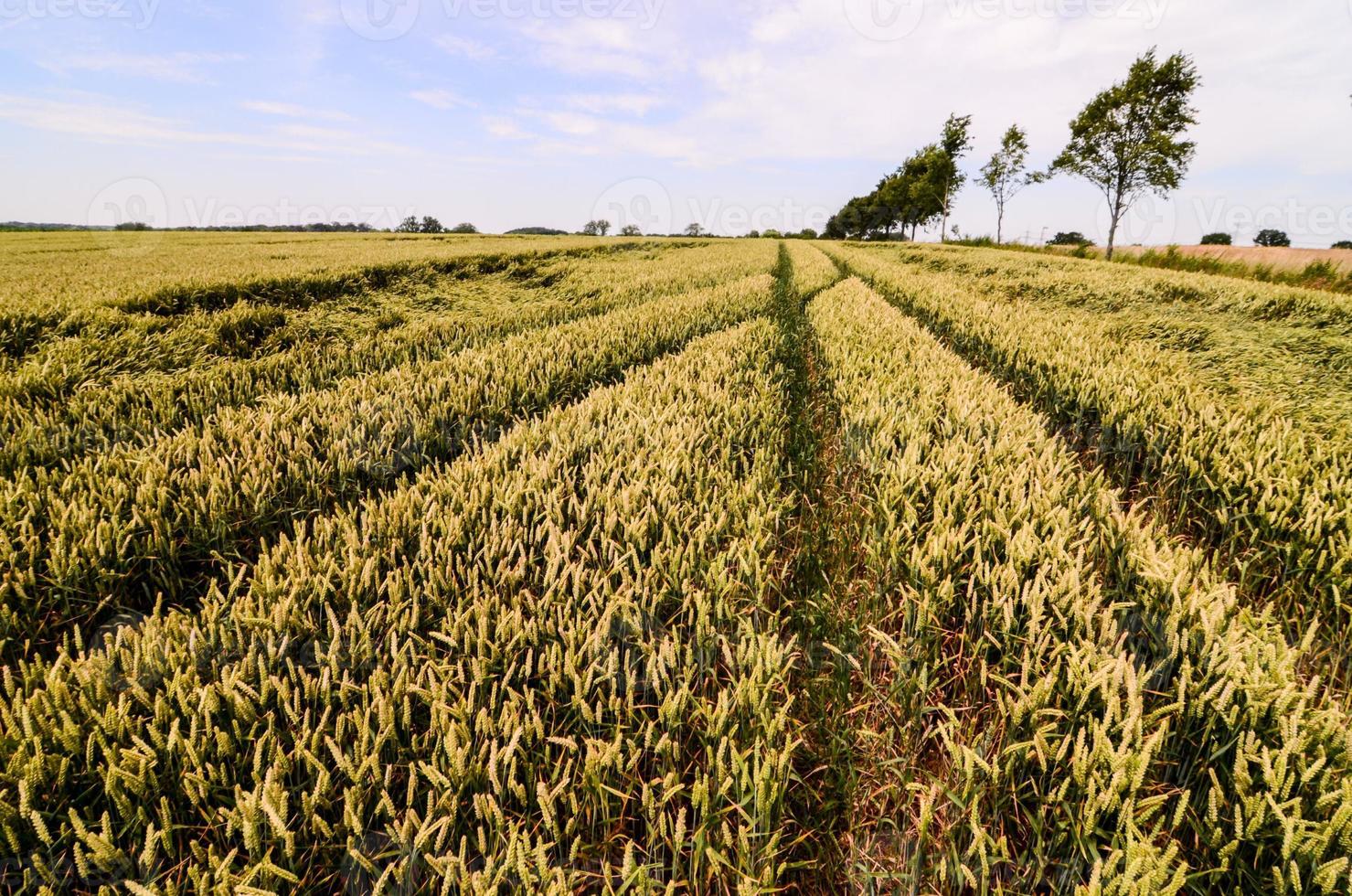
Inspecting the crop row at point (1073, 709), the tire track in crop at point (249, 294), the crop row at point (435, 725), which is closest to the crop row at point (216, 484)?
the crop row at point (435, 725)

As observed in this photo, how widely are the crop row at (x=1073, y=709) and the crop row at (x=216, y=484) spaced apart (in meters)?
3.07

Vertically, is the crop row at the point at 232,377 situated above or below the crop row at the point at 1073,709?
above

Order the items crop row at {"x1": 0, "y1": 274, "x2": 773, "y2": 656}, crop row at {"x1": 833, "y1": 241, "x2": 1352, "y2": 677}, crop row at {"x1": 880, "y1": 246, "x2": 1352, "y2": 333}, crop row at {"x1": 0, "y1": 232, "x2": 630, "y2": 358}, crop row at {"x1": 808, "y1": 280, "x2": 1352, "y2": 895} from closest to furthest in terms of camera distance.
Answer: crop row at {"x1": 808, "y1": 280, "x2": 1352, "y2": 895}
crop row at {"x1": 0, "y1": 274, "x2": 773, "y2": 656}
crop row at {"x1": 833, "y1": 241, "x2": 1352, "y2": 677}
crop row at {"x1": 0, "y1": 232, "x2": 630, "y2": 358}
crop row at {"x1": 880, "y1": 246, "x2": 1352, "y2": 333}

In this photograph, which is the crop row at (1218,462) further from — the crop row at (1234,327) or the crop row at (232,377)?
the crop row at (232,377)

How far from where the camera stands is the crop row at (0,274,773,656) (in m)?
2.33

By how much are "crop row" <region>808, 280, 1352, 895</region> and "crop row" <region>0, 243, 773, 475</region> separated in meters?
4.97

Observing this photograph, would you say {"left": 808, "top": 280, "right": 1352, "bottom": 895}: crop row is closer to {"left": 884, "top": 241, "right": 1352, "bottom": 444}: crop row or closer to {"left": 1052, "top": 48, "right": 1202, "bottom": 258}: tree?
{"left": 884, "top": 241, "right": 1352, "bottom": 444}: crop row

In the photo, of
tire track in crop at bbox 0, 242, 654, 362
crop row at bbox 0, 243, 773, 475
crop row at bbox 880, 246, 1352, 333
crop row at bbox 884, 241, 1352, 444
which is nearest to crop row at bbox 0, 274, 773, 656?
crop row at bbox 0, 243, 773, 475

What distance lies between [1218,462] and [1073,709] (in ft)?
10.3

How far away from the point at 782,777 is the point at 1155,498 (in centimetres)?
418

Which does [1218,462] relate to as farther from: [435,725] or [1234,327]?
[1234,327]

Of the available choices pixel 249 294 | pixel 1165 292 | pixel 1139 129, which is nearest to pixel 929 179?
pixel 1139 129

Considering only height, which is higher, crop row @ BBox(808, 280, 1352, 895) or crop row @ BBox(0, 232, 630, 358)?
crop row @ BBox(0, 232, 630, 358)

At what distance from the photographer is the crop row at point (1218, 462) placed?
2.79 meters
